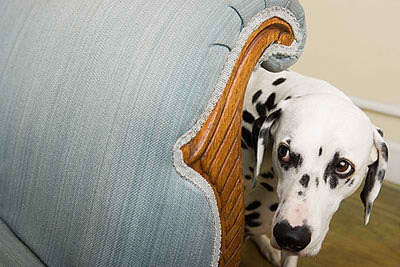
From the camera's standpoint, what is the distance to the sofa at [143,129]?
71 centimetres

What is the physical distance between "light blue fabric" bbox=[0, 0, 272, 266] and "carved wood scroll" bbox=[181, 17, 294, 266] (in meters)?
0.03

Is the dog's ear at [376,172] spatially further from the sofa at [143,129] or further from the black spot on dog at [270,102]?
the sofa at [143,129]

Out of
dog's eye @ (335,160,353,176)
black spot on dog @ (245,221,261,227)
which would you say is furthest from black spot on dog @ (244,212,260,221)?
dog's eye @ (335,160,353,176)

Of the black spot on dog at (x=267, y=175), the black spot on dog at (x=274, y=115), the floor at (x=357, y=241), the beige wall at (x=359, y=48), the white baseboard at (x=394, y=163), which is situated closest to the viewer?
the black spot on dog at (x=274, y=115)

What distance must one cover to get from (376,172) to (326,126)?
23cm

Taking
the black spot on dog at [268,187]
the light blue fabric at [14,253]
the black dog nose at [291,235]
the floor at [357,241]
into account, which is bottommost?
the floor at [357,241]

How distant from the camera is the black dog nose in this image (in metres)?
1.04

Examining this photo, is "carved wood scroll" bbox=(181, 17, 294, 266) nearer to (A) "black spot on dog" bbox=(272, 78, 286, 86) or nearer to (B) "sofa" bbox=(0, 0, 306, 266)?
(B) "sofa" bbox=(0, 0, 306, 266)

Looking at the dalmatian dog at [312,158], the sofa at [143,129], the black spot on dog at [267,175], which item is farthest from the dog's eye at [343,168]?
the sofa at [143,129]

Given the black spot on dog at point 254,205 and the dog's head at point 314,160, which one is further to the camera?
the black spot on dog at point 254,205

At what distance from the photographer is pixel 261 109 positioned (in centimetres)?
132

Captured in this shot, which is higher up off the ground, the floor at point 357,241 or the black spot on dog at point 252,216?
the black spot on dog at point 252,216

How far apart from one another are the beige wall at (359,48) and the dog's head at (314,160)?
1.06 metres

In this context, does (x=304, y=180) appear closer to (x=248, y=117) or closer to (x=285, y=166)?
(x=285, y=166)
